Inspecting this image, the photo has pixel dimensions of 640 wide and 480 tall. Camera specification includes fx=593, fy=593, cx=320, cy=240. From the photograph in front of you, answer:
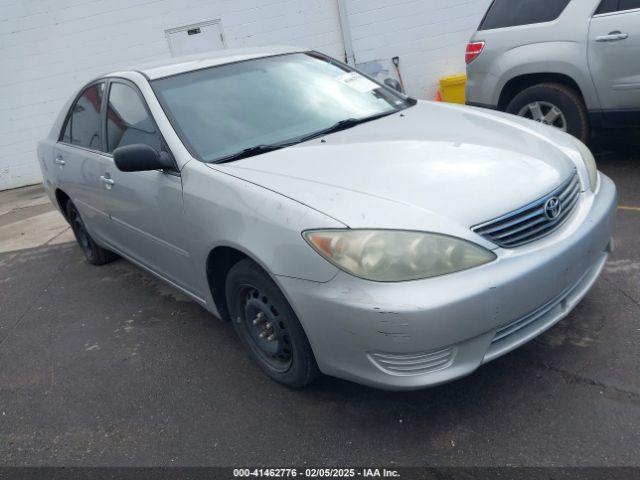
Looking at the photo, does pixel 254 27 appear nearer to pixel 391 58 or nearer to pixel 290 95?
pixel 391 58

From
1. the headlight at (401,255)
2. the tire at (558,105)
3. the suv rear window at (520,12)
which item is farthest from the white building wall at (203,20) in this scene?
the headlight at (401,255)

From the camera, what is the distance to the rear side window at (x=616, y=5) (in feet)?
15.6

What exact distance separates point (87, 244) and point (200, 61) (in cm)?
238

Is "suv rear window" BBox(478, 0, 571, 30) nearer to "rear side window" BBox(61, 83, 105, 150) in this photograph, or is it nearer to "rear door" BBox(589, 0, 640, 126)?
"rear door" BBox(589, 0, 640, 126)

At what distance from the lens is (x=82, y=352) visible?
3.80 metres

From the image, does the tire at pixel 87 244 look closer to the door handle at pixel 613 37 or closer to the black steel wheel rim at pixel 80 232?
the black steel wheel rim at pixel 80 232

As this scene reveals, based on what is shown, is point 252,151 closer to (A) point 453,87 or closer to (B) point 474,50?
(B) point 474,50

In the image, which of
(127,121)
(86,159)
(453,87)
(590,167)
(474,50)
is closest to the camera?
(590,167)

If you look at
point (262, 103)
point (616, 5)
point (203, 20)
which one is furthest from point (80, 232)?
point (203, 20)

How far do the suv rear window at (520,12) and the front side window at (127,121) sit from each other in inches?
145

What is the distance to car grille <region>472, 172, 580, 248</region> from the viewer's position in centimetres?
236

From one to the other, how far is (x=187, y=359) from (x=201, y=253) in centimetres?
79

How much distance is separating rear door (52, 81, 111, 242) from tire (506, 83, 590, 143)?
146 inches

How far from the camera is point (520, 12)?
555 centimetres
